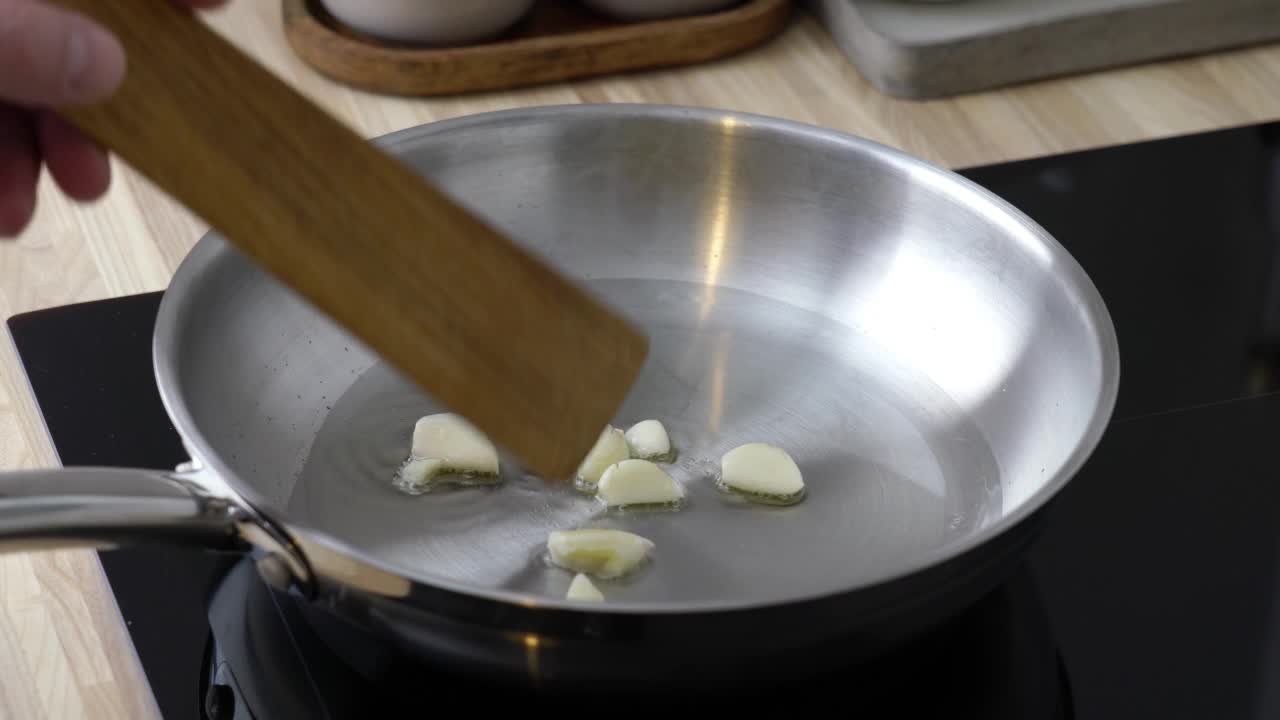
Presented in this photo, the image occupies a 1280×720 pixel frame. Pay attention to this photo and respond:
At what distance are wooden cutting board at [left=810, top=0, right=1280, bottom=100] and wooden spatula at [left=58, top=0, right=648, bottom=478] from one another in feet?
1.36

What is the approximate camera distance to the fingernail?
1.13 ft

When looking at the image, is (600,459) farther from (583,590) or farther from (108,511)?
(108,511)

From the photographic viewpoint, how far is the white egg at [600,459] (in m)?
0.52

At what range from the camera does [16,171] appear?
1.51 ft

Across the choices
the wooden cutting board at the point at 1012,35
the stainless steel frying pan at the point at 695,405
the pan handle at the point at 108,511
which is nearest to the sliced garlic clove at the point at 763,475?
the stainless steel frying pan at the point at 695,405

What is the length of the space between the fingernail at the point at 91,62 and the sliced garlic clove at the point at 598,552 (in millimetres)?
195

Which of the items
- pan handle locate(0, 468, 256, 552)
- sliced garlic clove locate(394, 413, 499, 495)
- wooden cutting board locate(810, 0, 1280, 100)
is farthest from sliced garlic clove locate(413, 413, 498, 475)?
wooden cutting board locate(810, 0, 1280, 100)

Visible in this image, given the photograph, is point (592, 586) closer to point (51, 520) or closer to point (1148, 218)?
point (51, 520)

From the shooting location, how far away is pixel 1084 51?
2.70ft

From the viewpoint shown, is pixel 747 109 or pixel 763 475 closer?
pixel 763 475

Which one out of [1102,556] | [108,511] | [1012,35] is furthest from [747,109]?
[108,511]

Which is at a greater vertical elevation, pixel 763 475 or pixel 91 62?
pixel 91 62

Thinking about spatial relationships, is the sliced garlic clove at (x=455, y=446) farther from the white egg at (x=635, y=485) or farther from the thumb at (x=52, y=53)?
the thumb at (x=52, y=53)

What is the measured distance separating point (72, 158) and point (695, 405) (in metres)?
0.22
